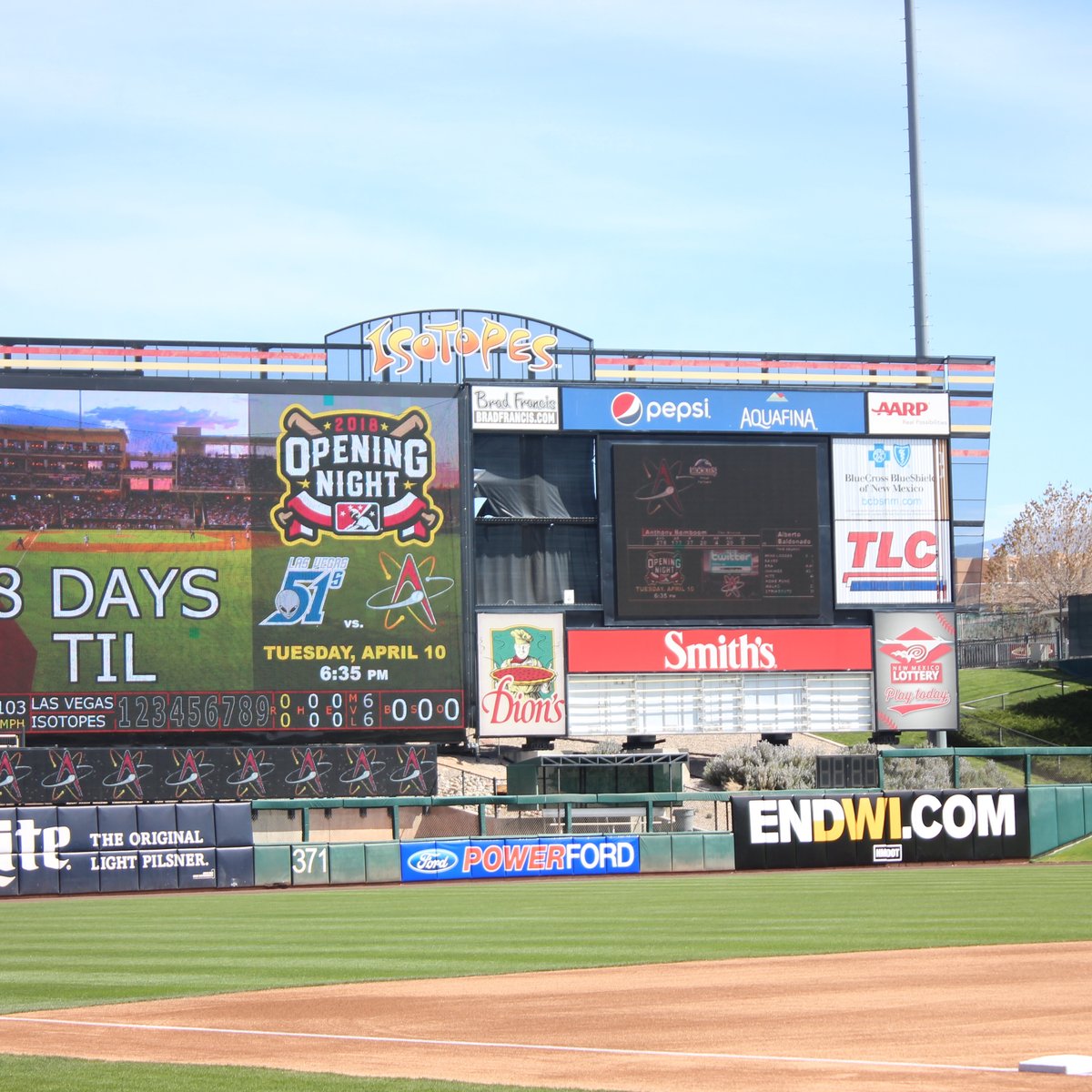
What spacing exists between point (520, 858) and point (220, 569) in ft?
30.1

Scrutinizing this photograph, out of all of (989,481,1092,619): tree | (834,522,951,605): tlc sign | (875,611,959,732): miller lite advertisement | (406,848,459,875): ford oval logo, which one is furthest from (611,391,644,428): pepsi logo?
(989,481,1092,619): tree

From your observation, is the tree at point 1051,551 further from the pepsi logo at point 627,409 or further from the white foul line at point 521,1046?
the white foul line at point 521,1046

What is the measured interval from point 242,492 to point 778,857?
1336cm

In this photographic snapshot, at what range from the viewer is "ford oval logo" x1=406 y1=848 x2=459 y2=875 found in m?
28.9

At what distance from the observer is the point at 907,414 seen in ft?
122

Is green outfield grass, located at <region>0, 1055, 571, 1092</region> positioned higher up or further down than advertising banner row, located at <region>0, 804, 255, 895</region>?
higher up

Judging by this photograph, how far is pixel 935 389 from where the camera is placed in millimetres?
38188

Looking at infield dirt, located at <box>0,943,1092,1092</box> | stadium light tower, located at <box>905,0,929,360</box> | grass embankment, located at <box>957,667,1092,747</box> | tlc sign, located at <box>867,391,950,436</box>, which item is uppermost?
stadium light tower, located at <box>905,0,929,360</box>

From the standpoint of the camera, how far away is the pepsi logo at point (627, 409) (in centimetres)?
3569

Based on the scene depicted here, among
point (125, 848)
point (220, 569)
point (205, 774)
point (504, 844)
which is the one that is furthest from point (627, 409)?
point (125, 848)

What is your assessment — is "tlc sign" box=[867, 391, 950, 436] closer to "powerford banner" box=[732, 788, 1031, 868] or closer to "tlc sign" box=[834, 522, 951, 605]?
"tlc sign" box=[834, 522, 951, 605]

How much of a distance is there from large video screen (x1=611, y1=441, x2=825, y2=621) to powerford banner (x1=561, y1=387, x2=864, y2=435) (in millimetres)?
529

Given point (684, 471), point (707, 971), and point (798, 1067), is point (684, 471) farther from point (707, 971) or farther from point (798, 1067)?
point (798, 1067)

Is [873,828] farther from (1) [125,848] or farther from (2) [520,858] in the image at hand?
(1) [125,848]
